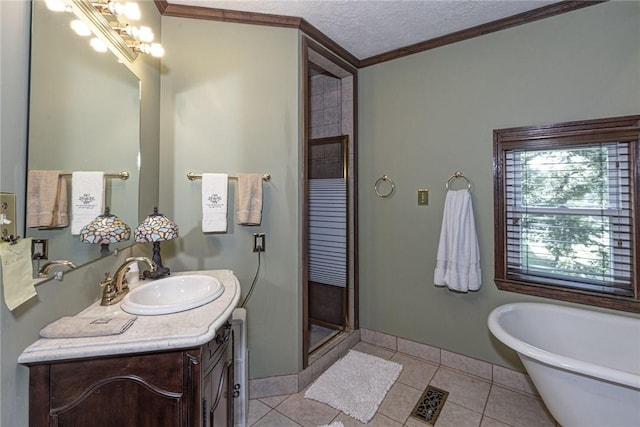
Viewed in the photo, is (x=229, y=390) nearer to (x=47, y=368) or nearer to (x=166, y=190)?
(x=47, y=368)

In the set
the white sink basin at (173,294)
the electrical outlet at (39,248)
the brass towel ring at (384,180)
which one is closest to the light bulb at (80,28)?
the electrical outlet at (39,248)

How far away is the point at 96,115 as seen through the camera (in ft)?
4.06

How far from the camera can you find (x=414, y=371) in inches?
85.5

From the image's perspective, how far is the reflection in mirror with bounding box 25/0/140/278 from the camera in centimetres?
95

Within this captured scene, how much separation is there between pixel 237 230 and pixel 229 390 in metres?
0.92

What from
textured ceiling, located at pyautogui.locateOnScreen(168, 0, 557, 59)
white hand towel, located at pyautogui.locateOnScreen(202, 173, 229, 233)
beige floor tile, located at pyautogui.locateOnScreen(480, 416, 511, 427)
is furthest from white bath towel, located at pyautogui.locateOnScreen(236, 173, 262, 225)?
beige floor tile, located at pyautogui.locateOnScreen(480, 416, 511, 427)

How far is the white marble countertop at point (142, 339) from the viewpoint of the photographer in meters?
0.85

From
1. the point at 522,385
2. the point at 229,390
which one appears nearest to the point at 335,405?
the point at 229,390

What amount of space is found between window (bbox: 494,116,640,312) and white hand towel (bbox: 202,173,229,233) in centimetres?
191

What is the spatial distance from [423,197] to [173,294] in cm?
191

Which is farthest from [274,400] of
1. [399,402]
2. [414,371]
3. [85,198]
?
[85,198]

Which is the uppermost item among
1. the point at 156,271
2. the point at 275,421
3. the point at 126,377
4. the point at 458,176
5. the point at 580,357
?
the point at 458,176

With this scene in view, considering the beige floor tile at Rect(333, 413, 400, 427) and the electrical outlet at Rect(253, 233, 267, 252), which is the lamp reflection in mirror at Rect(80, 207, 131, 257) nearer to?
the electrical outlet at Rect(253, 233, 267, 252)

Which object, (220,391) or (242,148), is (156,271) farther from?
(242,148)
